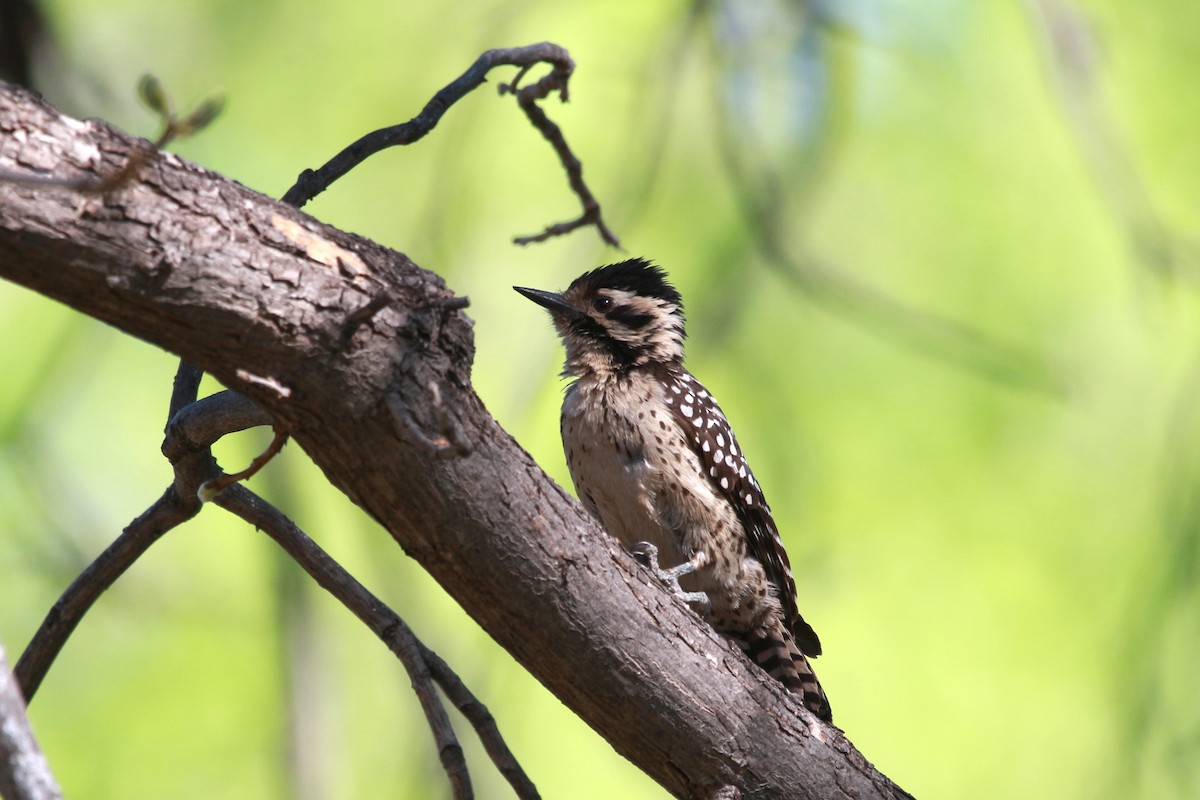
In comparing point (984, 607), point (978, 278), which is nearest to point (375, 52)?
point (978, 278)

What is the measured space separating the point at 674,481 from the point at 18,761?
2408 millimetres

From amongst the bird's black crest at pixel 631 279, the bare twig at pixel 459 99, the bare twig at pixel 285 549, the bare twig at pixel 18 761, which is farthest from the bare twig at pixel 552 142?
the bare twig at pixel 18 761

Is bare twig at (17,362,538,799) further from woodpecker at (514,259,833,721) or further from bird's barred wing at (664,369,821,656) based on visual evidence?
bird's barred wing at (664,369,821,656)

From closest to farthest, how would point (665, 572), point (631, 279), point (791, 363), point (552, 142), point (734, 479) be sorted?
point (665, 572)
point (552, 142)
point (734, 479)
point (631, 279)
point (791, 363)

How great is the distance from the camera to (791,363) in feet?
17.6

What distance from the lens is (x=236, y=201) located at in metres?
1.84

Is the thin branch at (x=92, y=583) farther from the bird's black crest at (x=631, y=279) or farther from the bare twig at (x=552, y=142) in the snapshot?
the bird's black crest at (x=631, y=279)

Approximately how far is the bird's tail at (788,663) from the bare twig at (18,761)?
2.68 meters

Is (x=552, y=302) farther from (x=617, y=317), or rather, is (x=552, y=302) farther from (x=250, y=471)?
(x=250, y=471)

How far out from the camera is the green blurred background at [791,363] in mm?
4719

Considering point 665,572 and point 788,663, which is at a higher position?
point 788,663

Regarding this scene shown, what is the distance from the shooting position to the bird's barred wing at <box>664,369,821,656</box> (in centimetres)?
361

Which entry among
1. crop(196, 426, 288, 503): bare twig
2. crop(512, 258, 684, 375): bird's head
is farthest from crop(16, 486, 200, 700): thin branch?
crop(512, 258, 684, 375): bird's head

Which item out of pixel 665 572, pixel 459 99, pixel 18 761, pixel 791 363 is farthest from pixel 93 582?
pixel 791 363
